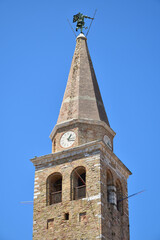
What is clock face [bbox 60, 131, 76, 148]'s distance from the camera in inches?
1373

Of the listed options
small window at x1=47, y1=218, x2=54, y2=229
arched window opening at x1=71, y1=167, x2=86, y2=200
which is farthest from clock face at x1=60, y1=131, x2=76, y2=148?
small window at x1=47, y1=218, x2=54, y2=229

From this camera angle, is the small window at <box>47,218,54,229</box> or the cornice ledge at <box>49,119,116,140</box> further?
the cornice ledge at <box>49,119,116,140</box>

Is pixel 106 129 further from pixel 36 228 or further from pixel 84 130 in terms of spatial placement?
pixel 36 228

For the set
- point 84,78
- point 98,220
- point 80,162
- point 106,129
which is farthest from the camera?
point 84,78

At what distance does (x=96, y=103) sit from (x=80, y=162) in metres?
5.11

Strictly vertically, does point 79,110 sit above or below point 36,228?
Result: above

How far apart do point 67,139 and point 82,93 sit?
12.5ft

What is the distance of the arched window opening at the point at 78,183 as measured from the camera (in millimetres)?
32906

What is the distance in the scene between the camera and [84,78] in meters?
38.5

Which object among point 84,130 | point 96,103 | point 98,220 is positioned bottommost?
point 98,220

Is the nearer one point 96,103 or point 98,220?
point 98,220

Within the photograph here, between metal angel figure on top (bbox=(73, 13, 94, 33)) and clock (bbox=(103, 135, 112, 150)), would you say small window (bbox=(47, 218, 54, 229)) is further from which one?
metal angel figure on top (bbox=(73, 13, 94, 33))

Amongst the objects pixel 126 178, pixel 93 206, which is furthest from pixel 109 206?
pixel 126 178

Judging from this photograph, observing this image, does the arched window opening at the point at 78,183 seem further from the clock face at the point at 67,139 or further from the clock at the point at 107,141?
the clock at the point at 107,141
